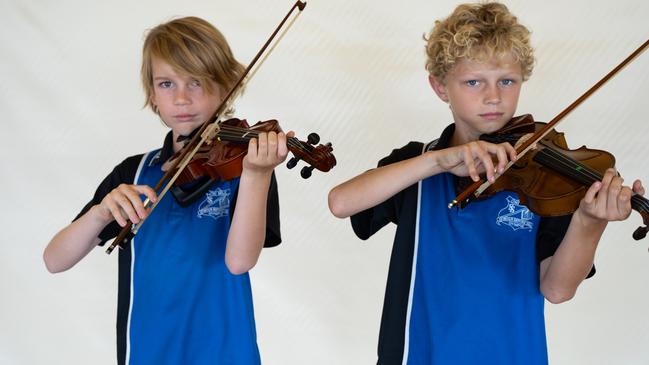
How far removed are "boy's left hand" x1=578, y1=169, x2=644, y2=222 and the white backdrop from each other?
0.96m

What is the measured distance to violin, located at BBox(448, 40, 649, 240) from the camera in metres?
1.39

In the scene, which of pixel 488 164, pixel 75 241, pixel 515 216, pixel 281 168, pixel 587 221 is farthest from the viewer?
pixel 281 168

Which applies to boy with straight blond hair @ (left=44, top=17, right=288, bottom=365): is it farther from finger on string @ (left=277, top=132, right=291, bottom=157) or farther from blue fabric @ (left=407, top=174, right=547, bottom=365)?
blue fabric @ (left=407, top=174, right=547, bottom=365)

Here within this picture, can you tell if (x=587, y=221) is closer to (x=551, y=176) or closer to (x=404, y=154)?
(x=551, y=176)

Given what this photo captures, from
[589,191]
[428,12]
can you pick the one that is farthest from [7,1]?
[589,191]

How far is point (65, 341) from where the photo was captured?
2422mm

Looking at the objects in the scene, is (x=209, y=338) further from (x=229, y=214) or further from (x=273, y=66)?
(x=273, y=66)

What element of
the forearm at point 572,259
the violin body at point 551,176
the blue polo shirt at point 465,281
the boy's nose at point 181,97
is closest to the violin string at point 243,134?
the boy's nose at point 181,97

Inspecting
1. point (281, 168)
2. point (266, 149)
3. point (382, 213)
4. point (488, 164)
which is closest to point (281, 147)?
point (266, 149)

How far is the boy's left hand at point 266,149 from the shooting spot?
145 centimetres

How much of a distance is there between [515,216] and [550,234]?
6 centimetres

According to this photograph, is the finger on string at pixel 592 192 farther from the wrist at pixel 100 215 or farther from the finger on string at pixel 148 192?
the wrist at pixel 100 215

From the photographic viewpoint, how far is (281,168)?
92.8 inches

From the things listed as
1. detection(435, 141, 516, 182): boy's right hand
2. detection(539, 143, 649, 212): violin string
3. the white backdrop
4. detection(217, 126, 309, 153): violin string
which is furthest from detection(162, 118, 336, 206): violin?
the white backdrop
